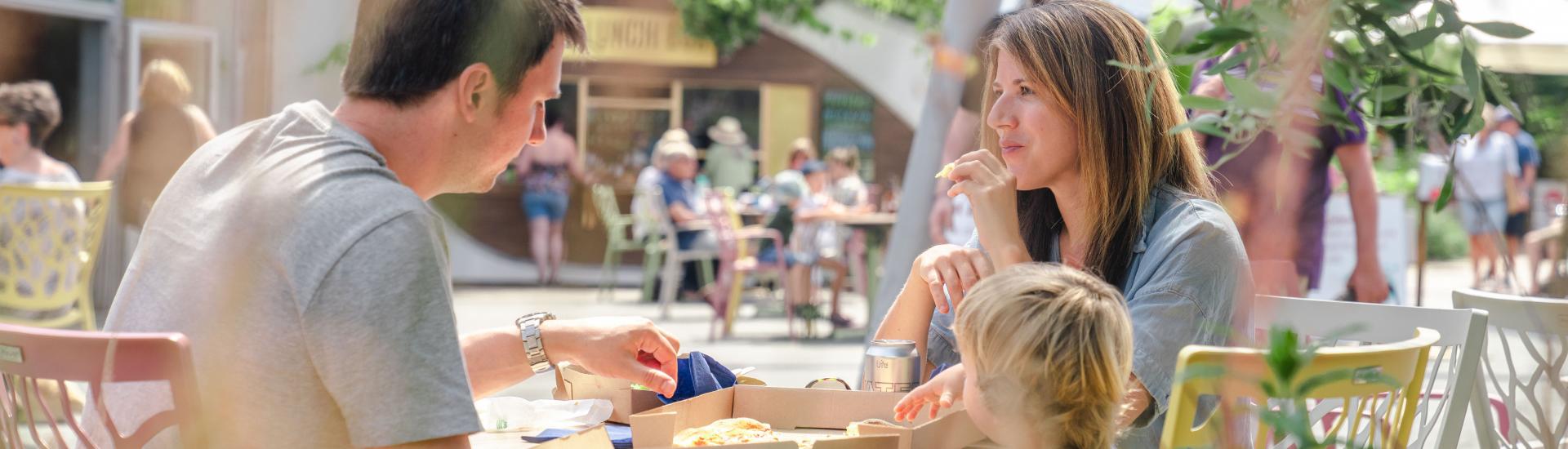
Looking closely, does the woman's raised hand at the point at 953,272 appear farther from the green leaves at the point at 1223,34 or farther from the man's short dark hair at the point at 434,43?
the green leaves at the point at 1223,34

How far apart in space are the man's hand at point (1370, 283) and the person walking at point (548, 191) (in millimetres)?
9084

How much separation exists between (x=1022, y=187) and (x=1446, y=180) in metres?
0.91

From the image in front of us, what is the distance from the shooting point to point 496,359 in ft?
5.61

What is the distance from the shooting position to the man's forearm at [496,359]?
1702 mm

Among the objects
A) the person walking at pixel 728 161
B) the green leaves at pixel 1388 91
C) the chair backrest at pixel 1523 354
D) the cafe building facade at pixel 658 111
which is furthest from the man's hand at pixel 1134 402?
the cafe building facade at pixel 658 111

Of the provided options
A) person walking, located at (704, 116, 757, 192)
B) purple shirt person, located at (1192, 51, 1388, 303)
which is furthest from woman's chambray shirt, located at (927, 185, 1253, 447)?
person walking, located at (704, 116, 757, 192)

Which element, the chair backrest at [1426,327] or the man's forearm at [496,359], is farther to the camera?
the chair backrest at [1426,327]

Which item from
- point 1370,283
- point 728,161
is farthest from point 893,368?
point 728,161

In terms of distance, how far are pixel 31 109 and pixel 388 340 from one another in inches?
232

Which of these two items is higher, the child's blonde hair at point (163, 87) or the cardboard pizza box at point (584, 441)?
the child's blonde hair at point (163, 87)

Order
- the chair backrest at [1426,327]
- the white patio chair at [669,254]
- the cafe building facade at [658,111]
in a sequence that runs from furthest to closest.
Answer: the cafe building facade at [658,111]
the white patio chair at [669,254]
the chair backrest at [1426,327]

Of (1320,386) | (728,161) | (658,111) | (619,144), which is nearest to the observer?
(1320,386)

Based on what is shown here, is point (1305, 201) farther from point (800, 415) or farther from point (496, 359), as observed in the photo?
point (496, 359)

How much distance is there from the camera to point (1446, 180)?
1098mm
